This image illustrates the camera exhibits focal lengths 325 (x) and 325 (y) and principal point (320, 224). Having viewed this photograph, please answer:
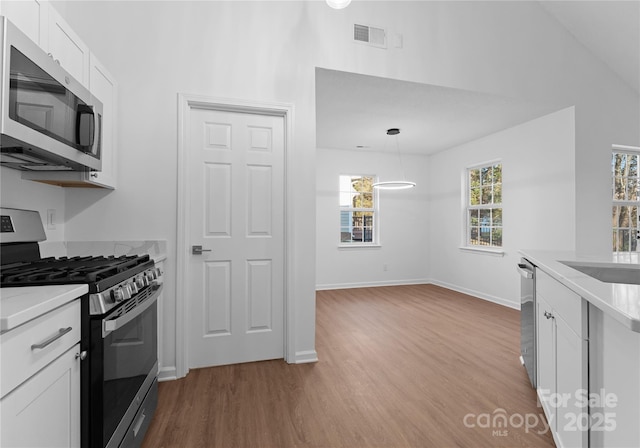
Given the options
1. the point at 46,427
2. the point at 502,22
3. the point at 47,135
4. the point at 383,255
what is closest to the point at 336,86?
the point at 502,22

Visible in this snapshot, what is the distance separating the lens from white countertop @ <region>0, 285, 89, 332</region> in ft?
2.77

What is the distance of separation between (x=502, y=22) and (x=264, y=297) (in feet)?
12.2

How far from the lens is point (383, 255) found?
6219 mm

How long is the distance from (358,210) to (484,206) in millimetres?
2138

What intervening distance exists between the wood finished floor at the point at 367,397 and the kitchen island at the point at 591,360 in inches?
17.1

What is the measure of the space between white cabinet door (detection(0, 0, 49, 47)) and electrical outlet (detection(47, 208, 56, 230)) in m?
1.03

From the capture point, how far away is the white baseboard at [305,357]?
2.69 metres

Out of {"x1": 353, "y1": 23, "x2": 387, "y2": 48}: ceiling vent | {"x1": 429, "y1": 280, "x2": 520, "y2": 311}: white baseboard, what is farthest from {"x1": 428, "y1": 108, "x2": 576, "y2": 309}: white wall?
{"x1": 353, "y1": 23, "x2": 387, "y2": 48}: ceiling vent

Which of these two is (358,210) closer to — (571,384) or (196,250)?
(196,250)

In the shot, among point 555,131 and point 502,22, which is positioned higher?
point 502,22

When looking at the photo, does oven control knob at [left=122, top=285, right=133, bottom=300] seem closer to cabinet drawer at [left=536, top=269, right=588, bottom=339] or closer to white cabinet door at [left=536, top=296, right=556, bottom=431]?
cabinet drawer at [left=536, top=269, right=588, bottom=339]

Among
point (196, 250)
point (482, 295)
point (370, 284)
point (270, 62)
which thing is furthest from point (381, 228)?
point (196, 250)

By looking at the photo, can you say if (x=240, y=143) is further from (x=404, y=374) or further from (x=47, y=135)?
(x=404, y=374)

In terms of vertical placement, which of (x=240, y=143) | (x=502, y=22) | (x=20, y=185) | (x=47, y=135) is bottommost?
(x=20, y=185)
